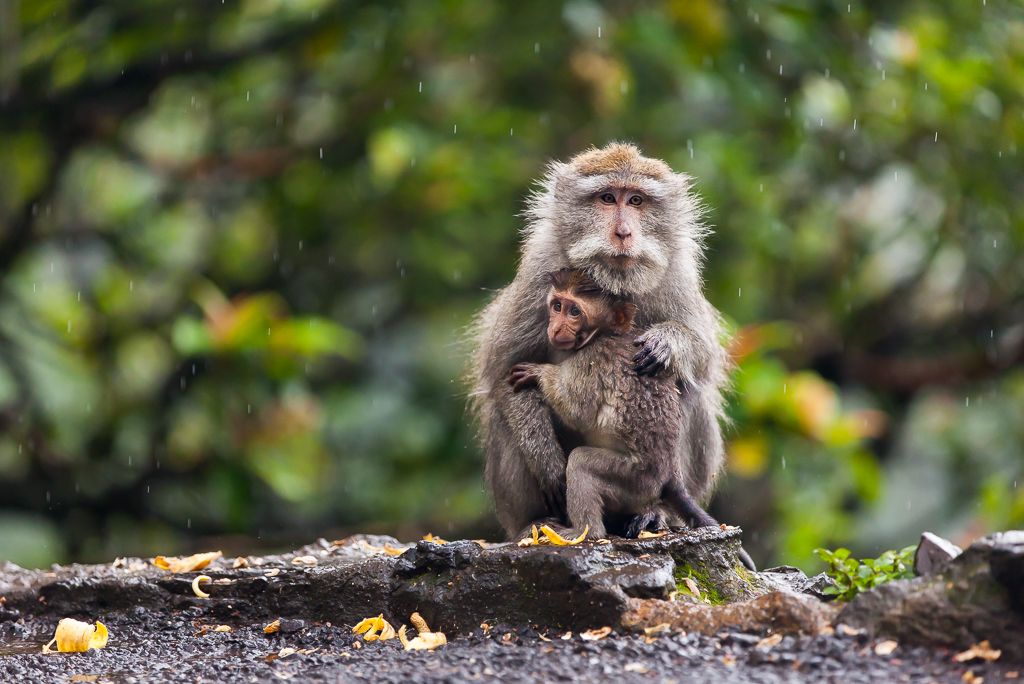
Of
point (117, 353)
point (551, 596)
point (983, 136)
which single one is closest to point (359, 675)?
point (551, 596)

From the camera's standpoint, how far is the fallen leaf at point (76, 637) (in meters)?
5.95

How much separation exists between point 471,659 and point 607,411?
162cm

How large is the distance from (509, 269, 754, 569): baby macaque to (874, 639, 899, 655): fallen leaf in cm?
153

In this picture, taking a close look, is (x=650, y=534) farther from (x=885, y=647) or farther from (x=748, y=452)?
(x=748, y=452)

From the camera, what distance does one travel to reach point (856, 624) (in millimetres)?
4844

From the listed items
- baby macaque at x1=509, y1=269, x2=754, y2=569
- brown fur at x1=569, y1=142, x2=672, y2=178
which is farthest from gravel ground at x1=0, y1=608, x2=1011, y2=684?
brown fur at x1=569, y1=142, x2=672, y2=178

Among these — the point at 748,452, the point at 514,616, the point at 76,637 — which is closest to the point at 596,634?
the point at 514,616

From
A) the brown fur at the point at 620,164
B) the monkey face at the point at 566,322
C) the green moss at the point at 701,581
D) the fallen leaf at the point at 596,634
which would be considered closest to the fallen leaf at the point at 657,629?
the fallen leaf at the point at 596,634

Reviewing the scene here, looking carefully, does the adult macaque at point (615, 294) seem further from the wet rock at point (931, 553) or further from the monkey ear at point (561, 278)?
the wet rock at point (931, 553)

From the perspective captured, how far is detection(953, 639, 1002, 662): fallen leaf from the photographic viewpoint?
179 inches

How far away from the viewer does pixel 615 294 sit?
6.59 meters

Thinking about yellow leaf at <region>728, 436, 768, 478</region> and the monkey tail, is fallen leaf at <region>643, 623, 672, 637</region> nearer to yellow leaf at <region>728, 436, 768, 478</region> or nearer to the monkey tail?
the monkey tail

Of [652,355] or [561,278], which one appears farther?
[561,278]

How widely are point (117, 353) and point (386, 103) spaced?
9.46 ft
